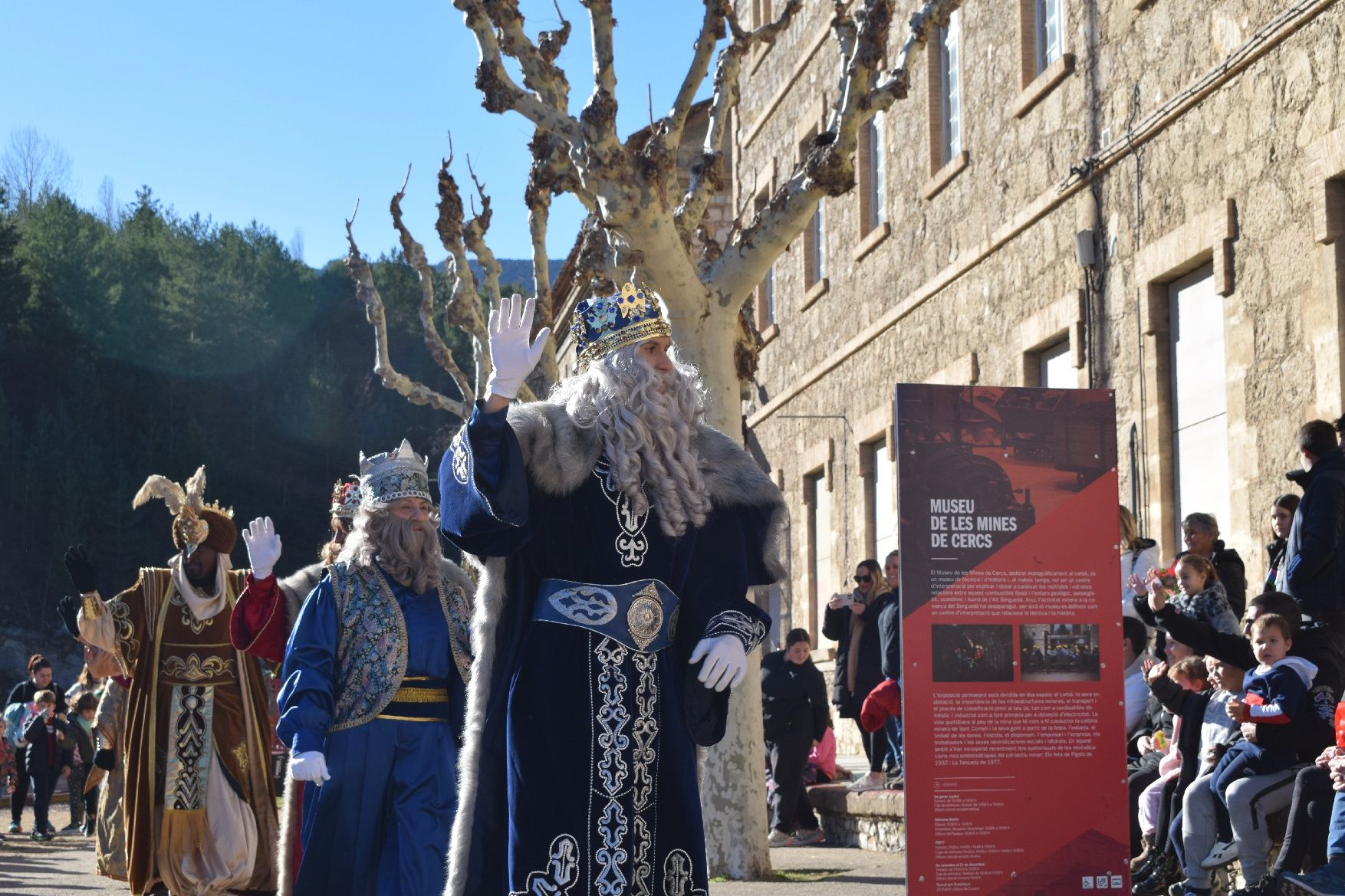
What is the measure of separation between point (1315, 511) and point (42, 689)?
1691 centimetres

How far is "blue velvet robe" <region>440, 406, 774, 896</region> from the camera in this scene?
15.2 ft

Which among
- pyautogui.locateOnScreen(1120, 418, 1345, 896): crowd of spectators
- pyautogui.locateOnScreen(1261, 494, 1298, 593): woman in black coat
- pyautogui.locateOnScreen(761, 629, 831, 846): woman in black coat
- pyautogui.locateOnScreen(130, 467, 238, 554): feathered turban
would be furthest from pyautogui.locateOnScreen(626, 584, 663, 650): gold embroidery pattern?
pyautogui.locateOnScreen(761, 629, 831, 846): woman in black coat

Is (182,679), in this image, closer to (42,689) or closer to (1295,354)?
(1295,354)

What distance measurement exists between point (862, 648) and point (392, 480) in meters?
7.46

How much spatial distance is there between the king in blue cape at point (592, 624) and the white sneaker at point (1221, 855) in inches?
150

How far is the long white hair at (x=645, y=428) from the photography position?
4.88 metres

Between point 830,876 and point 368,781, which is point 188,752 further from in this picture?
point 368,781

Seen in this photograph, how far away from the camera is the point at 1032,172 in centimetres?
1529

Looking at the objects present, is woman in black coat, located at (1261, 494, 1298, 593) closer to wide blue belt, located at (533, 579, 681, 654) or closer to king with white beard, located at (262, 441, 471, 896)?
king with white beard, located at (262, 441, 471, 896)

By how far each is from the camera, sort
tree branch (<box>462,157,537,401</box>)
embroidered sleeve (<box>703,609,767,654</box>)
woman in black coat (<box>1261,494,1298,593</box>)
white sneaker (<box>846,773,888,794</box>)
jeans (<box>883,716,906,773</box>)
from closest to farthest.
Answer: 1. embroidered sleeve (<box>703,609,767,654</box>)
2. woman in black coat (<box>1261,494,1298,593</box>)
3. jeans (<box>883,716,906,773</box>)
4. white sneaker (<box>846,773,888,794</box>)
5. tree branch (<box>462,157,537,401</box>)

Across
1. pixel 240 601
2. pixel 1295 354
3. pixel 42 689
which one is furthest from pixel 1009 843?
pixel 42 689

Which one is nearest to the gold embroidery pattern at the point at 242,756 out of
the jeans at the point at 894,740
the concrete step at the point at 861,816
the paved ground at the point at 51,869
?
the paved ground at the point at 51,869

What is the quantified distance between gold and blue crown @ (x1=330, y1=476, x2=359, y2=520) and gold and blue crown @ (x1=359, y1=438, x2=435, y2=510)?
0.29 m

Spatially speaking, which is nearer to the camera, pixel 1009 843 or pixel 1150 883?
pixel 1009 843
